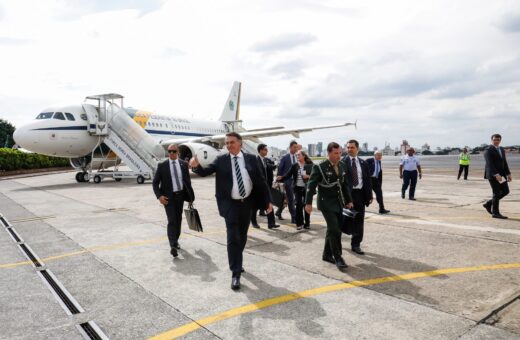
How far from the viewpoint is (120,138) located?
66.4 feet

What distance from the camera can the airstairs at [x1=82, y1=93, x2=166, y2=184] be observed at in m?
19.7

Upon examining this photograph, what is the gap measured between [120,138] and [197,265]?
53.6 ft

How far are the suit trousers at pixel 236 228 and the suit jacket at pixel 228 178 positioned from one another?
9 centimetres

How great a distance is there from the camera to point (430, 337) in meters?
3.26

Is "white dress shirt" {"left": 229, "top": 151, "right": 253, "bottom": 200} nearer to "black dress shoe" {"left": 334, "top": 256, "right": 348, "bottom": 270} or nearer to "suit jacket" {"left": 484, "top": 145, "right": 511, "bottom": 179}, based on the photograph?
"black dress shoe" {"left": 334, "top": 256, "right": 348, "bottom": 270}

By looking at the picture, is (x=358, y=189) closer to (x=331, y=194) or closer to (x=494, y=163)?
(x=331, y=194)

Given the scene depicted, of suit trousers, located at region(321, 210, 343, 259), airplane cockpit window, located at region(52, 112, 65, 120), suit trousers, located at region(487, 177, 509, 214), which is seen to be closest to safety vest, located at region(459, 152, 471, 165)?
suit trousers, located at region(487, 177, 509, 214)

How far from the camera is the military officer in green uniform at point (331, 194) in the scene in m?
5.40

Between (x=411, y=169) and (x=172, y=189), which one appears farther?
(x=411, y=169)

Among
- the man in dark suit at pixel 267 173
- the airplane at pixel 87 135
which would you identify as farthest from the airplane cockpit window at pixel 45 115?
the man in dark suit at pixel 267 173

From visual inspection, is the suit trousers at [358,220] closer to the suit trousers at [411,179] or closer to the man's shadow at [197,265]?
the man's shadow at [197,265]

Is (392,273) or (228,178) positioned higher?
(228,178)

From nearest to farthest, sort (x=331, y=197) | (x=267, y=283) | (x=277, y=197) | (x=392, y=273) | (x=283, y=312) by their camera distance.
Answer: (x=283, y=312) → (x=267, y=283) → (x=392, y=273) → (x=331, y=197) → (x=277, y=197)

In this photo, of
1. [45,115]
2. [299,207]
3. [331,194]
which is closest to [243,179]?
[331,194]
